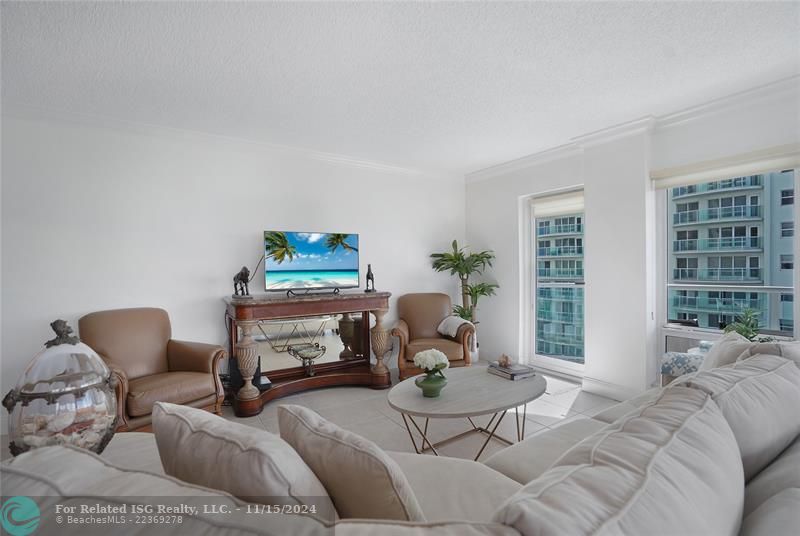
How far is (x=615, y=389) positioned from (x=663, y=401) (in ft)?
10.2

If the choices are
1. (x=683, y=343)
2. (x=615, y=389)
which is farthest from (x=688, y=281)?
(x=615, y=389)

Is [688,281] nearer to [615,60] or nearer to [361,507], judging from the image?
[615,60]

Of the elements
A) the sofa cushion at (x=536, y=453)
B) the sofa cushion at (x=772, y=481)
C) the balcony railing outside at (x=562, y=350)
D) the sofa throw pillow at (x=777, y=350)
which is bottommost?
the balcony railing outside at (x=562, y=350)

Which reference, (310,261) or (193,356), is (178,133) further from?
(193,356)

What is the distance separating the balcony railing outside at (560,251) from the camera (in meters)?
4.38

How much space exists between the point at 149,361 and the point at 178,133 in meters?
2.07

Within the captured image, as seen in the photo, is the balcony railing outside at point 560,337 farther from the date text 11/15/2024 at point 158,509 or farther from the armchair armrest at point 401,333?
the date text 11/15/2024 at point 158,509

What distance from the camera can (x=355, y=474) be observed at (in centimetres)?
84

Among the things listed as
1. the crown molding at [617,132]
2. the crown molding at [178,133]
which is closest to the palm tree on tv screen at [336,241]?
the crown molding at [178,133]

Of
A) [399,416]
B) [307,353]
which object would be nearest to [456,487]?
[399,416]

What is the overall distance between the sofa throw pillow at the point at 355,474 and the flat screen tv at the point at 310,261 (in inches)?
121

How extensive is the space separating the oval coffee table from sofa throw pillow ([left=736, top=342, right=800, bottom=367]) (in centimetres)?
106

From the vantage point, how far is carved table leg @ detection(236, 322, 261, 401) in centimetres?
334

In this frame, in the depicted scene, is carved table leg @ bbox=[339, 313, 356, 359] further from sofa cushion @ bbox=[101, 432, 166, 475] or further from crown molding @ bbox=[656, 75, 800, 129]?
crown molding @ bbox=[656, 75, 800, 129]
